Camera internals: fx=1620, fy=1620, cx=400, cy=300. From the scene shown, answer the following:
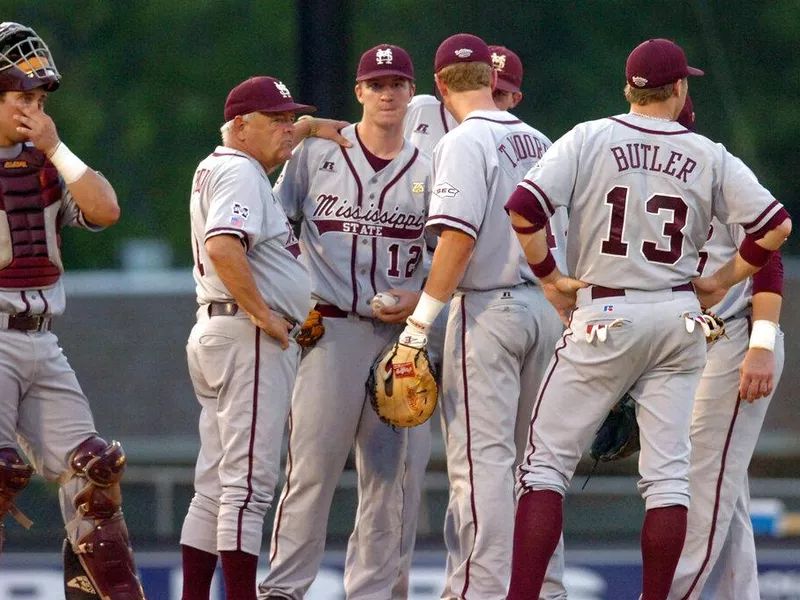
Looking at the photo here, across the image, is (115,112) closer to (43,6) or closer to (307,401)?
(43,6)

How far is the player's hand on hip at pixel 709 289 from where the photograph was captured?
15.6 feet

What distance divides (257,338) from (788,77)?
6.27 m

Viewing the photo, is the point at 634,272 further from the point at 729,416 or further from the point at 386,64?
the point at 386,64

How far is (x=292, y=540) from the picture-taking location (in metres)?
5.13

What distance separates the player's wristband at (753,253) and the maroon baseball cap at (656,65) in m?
0.51

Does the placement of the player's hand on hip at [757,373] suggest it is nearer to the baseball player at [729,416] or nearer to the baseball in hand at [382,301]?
the baseball player at [729,416]

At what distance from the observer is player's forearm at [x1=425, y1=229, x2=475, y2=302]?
4875 millimetres

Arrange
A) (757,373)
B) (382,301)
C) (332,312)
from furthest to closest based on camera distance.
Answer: (332,312) < (382,301) < (757,373)

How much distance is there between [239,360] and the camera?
15.9 ft

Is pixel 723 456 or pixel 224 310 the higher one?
pixel 224 310

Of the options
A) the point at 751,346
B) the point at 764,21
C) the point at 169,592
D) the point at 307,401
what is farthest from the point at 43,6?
the point at 751,346

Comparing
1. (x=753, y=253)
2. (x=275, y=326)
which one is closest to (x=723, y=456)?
(x=753, y=253)

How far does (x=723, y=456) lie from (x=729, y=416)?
127mm

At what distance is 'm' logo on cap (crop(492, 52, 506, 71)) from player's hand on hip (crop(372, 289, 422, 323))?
3.01 feet
